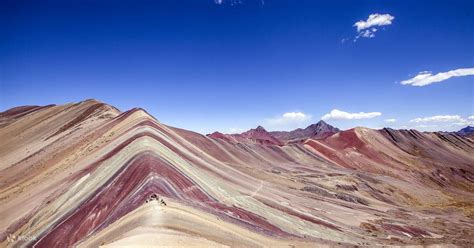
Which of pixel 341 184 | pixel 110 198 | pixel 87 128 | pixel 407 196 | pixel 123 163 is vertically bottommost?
pixel 407 196

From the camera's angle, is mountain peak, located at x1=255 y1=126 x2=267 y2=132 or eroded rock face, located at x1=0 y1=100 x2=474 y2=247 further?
mountain peak, located at x1=255 y1=126 x2=267 y2=132

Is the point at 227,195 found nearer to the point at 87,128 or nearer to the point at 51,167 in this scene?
the point at 51,167

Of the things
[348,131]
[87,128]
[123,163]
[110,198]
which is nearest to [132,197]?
[110,198]

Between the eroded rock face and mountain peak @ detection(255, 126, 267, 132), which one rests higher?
mountain peak @ detection(255, 126, 267, 132)

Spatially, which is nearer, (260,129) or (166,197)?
(166,197)

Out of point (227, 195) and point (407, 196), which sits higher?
point (227, 195)

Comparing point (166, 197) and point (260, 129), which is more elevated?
point (260, 129)

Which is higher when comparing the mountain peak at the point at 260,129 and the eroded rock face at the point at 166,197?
the mountain peak at the point at 260,129

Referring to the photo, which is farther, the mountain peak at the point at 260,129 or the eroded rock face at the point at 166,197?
the mountain peak at the point at 260,129
